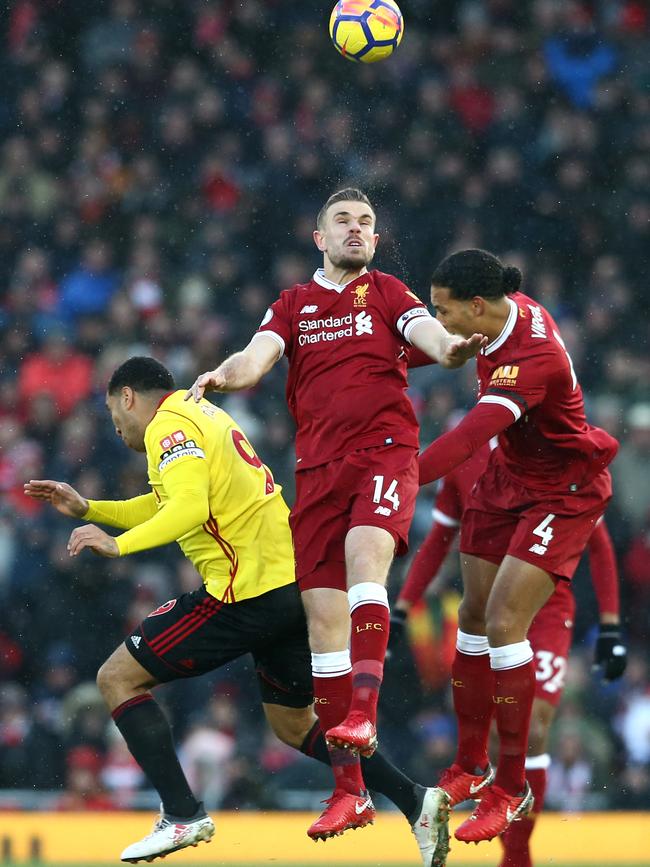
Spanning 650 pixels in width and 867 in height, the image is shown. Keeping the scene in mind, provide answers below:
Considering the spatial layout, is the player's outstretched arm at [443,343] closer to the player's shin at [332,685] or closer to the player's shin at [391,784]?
the player's shin at [332,685]

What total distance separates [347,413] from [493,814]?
6.11ft

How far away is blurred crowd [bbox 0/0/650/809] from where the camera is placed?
438 inches

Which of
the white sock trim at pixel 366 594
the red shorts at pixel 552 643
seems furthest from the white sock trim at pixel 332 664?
the red shorts at pixel 552 643

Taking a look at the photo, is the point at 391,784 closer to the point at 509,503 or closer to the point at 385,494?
the point at 385,494

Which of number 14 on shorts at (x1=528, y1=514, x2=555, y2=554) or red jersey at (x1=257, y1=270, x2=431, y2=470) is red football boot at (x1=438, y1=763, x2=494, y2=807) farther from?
red jersey at (x1=257, y1=270, x2=431, y2=470)

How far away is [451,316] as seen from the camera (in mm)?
7047

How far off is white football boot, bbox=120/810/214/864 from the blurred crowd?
4.01m

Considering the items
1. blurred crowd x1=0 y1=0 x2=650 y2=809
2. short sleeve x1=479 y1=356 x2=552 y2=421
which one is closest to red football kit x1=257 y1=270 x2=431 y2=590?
short sleeve x1=479 y1=356 x2=552 y2=421

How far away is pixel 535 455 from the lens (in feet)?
23.8

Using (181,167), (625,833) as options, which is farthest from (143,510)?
(181,167)

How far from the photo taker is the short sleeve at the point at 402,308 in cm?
679

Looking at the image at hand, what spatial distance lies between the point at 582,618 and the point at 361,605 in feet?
17.3

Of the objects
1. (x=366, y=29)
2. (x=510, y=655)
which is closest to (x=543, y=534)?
(x=510, y=655)

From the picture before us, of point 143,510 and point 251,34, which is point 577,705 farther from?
point 251,34
